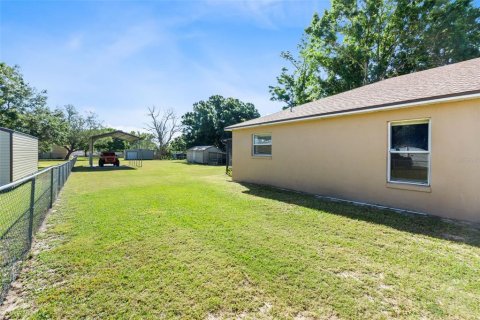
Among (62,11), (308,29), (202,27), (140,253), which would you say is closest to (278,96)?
(308,29)

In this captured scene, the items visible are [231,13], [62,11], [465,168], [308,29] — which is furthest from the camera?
[308,29]

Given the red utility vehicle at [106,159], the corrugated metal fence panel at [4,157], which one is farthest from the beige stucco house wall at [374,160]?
the red utility vehicle at [106,159]

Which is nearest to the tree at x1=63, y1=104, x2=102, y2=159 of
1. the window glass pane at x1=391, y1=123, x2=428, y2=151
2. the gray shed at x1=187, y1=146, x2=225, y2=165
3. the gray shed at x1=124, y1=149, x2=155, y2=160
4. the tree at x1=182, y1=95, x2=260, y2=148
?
the gray shed at x1=124, y1=149, x2=155, y2=160

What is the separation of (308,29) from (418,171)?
789 inches

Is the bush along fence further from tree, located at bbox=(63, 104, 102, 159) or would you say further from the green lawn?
tree, located at bbox=(63, 104, 102, 159)

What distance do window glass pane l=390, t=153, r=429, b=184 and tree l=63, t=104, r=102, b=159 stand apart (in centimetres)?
4441

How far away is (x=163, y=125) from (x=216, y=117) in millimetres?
14998

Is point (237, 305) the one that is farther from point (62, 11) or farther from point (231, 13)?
Result: point (231, 13)

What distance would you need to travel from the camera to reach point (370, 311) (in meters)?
2.38

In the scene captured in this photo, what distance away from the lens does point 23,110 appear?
72.7 ft

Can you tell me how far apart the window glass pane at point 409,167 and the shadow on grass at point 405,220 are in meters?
0.88

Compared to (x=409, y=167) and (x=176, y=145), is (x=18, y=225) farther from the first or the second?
(x=176, y=145)

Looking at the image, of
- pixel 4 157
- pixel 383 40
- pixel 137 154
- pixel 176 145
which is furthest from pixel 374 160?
pixel 176 145

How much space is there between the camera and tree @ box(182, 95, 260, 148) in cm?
3703
